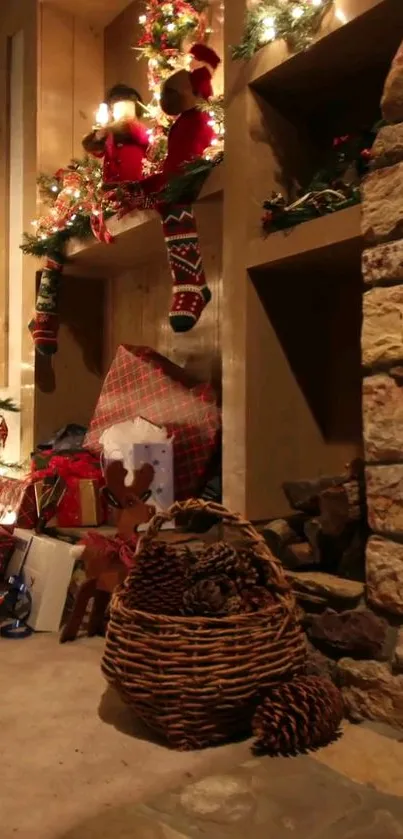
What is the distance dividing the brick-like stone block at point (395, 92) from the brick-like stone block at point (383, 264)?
262 millimetres

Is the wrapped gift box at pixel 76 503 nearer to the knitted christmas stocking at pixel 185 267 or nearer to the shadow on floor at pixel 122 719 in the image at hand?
the knitted christmas stocking at pixel 185 267

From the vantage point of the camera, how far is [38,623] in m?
2.09

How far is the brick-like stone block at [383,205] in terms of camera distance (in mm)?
1437

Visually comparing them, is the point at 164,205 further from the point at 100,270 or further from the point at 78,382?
the point at 78,382

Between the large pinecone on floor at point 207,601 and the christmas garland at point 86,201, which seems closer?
the large pinecone on floor at point 207,601

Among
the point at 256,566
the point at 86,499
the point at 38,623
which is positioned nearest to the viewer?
the point at 256,566

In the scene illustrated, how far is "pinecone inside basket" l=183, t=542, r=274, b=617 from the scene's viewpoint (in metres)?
1.42

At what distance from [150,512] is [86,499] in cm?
56

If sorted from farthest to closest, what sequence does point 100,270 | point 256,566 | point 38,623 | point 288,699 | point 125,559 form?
point 100,270 < point 38,623 < point 125,559 < point 256,566 < point 288,699

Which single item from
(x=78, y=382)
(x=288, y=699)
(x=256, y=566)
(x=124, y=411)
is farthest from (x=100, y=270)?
(x=288, y=699)

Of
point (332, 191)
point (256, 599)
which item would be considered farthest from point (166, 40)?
point (256, 599)

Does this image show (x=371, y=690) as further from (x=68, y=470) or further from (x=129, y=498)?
(x=68, y=470)

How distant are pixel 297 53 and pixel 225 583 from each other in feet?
4.25

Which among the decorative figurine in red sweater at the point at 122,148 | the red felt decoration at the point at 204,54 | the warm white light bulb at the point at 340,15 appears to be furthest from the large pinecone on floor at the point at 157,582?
the red felt decoration at the point at 204,54
